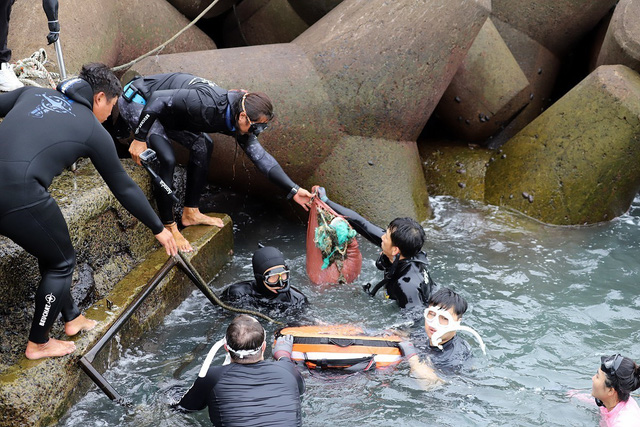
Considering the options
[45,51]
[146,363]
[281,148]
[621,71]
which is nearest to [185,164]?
[281,148]

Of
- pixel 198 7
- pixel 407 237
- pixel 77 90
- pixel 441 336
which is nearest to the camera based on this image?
pixel 77 90

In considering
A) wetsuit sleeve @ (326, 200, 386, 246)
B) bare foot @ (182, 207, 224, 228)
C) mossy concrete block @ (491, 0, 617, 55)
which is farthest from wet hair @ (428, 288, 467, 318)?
mossy concrete block @ (491, 0, 617, 55)

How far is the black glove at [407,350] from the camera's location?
4.21m

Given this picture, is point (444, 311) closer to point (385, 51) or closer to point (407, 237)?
point (407, 237)

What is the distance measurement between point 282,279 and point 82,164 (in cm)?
186

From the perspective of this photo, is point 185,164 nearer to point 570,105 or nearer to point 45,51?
point 45,51

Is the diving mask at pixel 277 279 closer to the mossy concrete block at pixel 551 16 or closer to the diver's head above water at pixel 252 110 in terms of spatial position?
the diver's head above water at pixel 252 110

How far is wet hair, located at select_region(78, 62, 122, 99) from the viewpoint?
3.86 m

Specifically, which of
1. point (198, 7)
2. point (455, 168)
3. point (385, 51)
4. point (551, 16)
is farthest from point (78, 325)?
point (551, 16)

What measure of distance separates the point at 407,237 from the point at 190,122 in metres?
1.83

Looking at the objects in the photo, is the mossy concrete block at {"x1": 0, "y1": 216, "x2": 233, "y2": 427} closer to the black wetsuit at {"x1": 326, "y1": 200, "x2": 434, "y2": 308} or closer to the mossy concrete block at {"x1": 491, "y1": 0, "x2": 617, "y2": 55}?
the black wetsuit at {"x1": 326, "y1": 200, "x2": 434, "y2": 308}

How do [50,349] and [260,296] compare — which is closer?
[50,349]

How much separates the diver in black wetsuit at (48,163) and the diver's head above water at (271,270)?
1.17 metres

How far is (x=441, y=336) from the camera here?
426 centimetres
